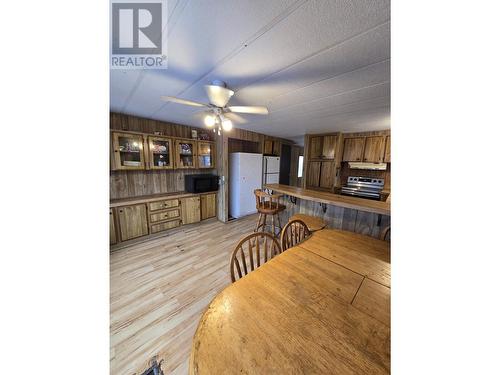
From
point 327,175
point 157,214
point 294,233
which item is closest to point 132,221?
point 157,214

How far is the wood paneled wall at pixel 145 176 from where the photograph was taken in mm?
2883

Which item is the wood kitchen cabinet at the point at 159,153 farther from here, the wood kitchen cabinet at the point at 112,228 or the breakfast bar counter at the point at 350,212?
the breakfast bar counter at the point at 350,212

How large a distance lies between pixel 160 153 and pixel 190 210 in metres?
1.29

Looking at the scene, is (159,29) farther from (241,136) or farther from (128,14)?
(241,136)

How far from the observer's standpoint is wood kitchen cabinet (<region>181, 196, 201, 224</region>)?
339 centimetres

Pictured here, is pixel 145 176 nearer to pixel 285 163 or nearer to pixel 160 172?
pixel 160 172

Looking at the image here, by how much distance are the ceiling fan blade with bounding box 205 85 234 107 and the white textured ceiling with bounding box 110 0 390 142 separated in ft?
0.39

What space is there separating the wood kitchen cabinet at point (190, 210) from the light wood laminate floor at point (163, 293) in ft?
1.23

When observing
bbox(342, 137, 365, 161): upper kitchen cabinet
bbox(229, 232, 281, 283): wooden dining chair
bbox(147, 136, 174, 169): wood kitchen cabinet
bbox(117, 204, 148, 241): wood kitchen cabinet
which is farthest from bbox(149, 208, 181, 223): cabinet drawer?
bbox(342, 137, 365, 161): upper kitchen cabinet

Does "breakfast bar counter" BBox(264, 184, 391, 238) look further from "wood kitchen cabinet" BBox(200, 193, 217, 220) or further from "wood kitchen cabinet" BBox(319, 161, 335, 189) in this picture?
"wood kitchen cabinet" BBox(319, 161, 335, 189)
